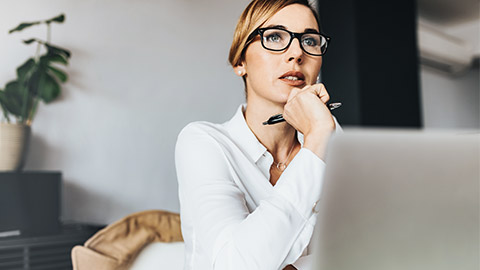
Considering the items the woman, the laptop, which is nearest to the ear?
the woman

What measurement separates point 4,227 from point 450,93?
4.29 meters

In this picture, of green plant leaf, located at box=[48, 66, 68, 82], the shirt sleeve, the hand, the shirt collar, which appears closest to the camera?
the shirt sleeve

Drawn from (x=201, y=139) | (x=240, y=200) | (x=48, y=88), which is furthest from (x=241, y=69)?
(x=48, y=88)

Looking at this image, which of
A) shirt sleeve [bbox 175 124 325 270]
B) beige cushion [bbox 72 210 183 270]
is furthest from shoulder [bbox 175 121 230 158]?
beige cushion [bbox 72 210 183 270]

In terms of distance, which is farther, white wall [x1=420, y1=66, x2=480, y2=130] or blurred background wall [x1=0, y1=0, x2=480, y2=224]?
white wall [x1=420, y1=66, x2=480, y2=130]

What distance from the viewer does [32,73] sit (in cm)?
185

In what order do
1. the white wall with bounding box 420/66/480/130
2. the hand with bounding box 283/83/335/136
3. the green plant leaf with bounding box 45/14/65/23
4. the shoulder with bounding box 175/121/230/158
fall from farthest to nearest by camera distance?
the white wall with bounding box 420/66/480/130, the green plant leaf with bounding box 45/14/65/23, the shoulder with bounding box 175/121/230/158, the hand with bounding box 283/83/335/136

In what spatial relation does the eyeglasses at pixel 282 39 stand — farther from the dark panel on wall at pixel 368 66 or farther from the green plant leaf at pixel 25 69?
the dark panel on wall at pixel 368 66

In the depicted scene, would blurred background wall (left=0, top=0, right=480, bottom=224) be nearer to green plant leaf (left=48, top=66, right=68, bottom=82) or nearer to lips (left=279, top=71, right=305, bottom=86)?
green plant leaf (left=48, top=66, right=68, bottom=82)

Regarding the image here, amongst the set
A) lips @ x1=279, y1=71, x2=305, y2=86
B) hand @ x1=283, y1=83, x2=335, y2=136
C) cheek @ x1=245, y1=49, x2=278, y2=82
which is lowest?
hand @ x1=283, y1=83, x2=335, y2=136

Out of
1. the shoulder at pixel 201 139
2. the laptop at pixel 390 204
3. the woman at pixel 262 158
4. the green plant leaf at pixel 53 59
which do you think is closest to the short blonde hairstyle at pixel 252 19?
the woman at pixel 262 158

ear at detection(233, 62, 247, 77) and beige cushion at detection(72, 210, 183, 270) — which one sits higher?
ear at detection(233, 62, 247, 77)

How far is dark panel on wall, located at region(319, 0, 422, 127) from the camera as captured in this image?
8.73 ft

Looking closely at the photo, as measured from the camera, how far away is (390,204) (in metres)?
0.37
